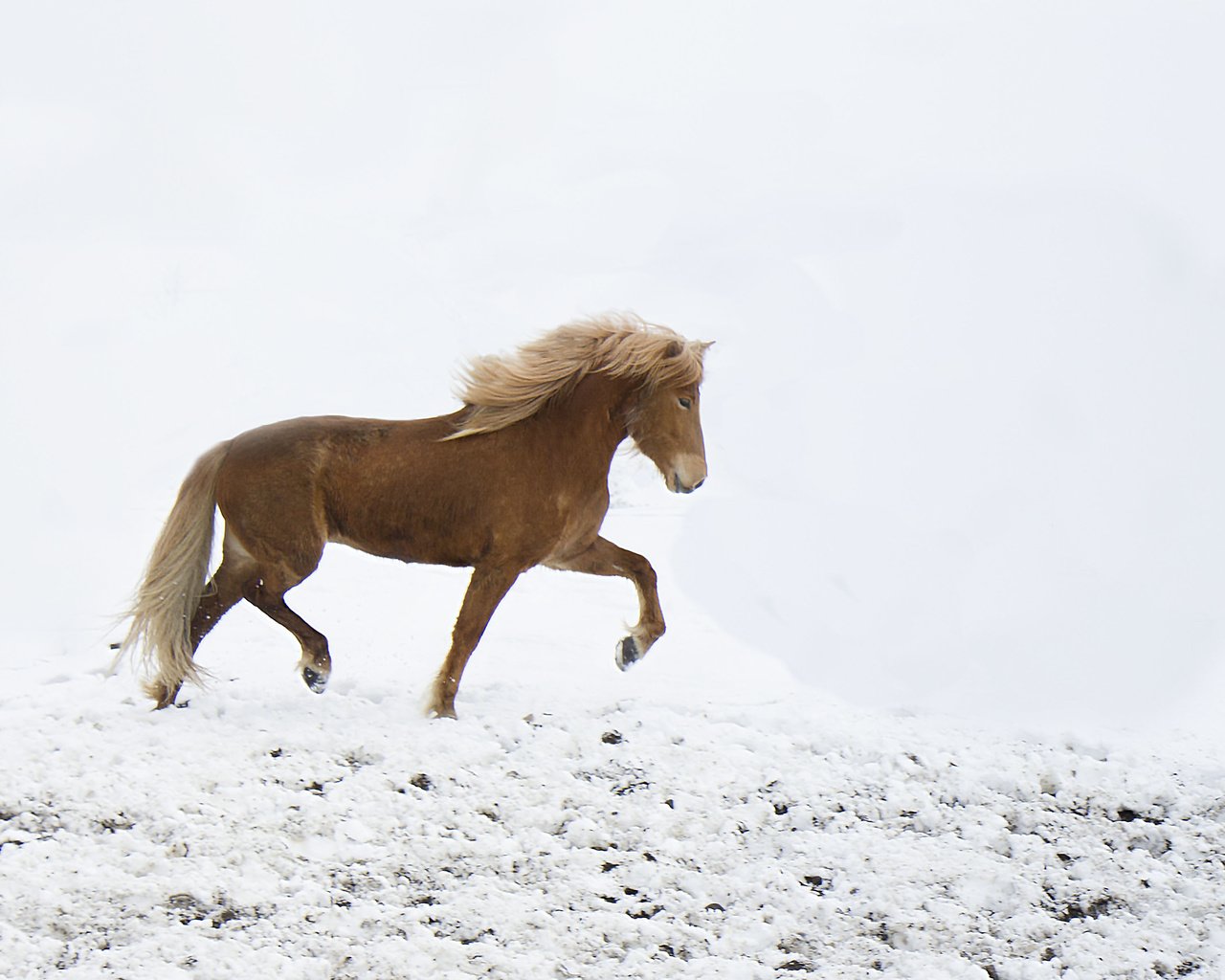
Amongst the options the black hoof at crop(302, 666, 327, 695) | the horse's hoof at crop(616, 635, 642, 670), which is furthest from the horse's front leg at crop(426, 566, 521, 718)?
the horse's hoof at crop(616, 635, 642, 670)

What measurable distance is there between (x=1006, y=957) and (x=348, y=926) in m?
1.86

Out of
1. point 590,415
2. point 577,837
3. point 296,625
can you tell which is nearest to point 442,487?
point 590,415

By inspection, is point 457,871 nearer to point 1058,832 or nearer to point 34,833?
point 34,833

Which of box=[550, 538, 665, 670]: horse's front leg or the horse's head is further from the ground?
the horse's head

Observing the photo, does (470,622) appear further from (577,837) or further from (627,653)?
(577,837)

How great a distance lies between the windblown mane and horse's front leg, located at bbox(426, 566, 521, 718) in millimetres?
582

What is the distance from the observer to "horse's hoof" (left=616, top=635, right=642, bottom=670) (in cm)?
502

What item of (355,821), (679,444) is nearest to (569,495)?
(679,444)

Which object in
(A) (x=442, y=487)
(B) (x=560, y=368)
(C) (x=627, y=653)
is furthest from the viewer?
(C) (x=627, y=653)

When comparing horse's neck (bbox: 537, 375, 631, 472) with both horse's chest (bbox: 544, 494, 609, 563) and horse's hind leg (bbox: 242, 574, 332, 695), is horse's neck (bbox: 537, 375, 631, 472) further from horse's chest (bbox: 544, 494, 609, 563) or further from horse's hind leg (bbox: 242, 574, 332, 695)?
horse's hind leg (bbox: 242, 574, 332, 695)

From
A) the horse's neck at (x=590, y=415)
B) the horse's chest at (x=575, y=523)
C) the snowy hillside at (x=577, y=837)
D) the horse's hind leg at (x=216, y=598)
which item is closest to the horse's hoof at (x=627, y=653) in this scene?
the snowy hillside at (x=577, y=837)

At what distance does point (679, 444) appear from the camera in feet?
15.4

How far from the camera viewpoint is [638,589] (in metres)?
5.06

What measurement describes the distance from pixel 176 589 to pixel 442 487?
3.79ft
